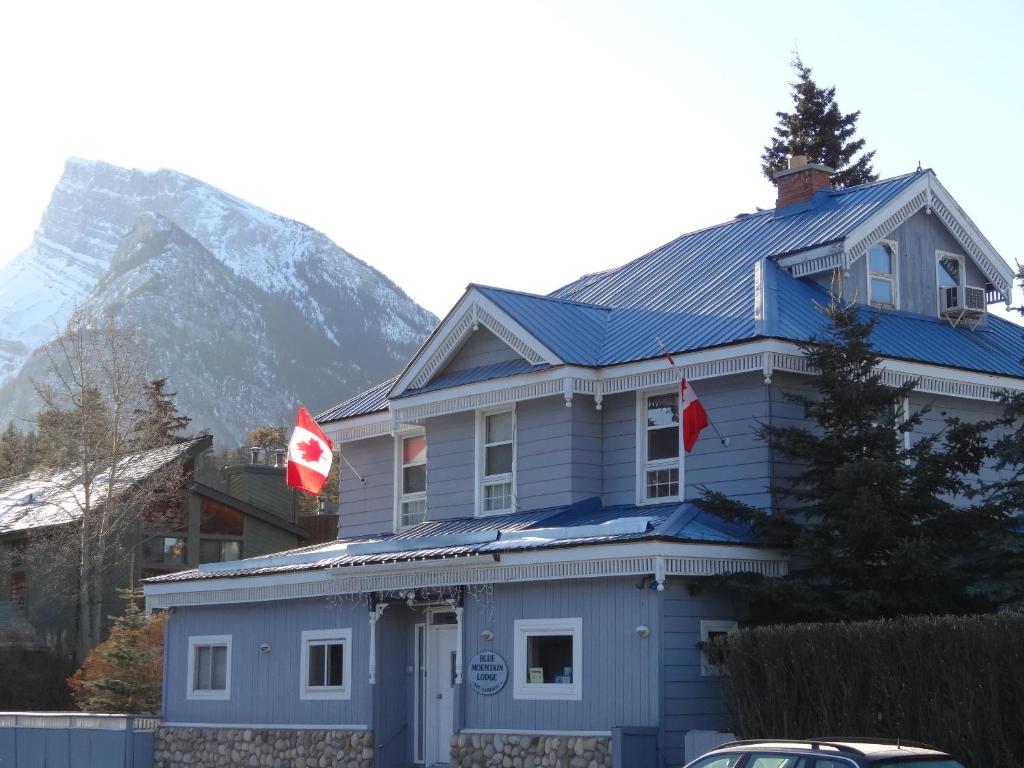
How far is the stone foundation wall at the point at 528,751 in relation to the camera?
64.7 feet

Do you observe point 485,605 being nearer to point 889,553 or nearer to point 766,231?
point 889,553

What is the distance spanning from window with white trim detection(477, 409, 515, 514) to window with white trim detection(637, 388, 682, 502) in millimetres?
2375

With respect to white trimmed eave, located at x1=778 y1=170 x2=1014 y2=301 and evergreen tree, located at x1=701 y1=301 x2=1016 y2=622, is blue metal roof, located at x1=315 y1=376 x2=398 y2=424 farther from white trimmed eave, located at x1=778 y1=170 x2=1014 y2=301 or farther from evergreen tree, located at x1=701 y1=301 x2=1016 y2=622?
evergreen tree, located at x1=701 y1=301 x2=1016 y2=622

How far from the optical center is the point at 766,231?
89.2 feet

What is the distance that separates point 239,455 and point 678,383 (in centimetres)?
9002

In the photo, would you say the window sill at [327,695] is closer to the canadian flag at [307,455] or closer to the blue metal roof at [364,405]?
the canadian flag at [307,455]

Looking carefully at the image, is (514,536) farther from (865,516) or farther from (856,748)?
(856,748)

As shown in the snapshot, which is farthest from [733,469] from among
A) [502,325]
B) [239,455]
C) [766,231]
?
[239,455]

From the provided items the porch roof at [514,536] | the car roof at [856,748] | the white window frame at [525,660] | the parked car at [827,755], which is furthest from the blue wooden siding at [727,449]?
the car roof at [856,748]

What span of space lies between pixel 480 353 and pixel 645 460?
372cm

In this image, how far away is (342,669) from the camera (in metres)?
24.4

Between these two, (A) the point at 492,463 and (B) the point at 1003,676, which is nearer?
(B) the point at 1003,676

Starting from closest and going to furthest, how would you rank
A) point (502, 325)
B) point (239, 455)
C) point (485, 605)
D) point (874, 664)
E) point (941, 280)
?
point (874, 664) < point (485, 605) < point (502, 325) < point (941, 280) < point (239, 455)

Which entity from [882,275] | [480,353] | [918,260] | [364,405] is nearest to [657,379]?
[480,353]
